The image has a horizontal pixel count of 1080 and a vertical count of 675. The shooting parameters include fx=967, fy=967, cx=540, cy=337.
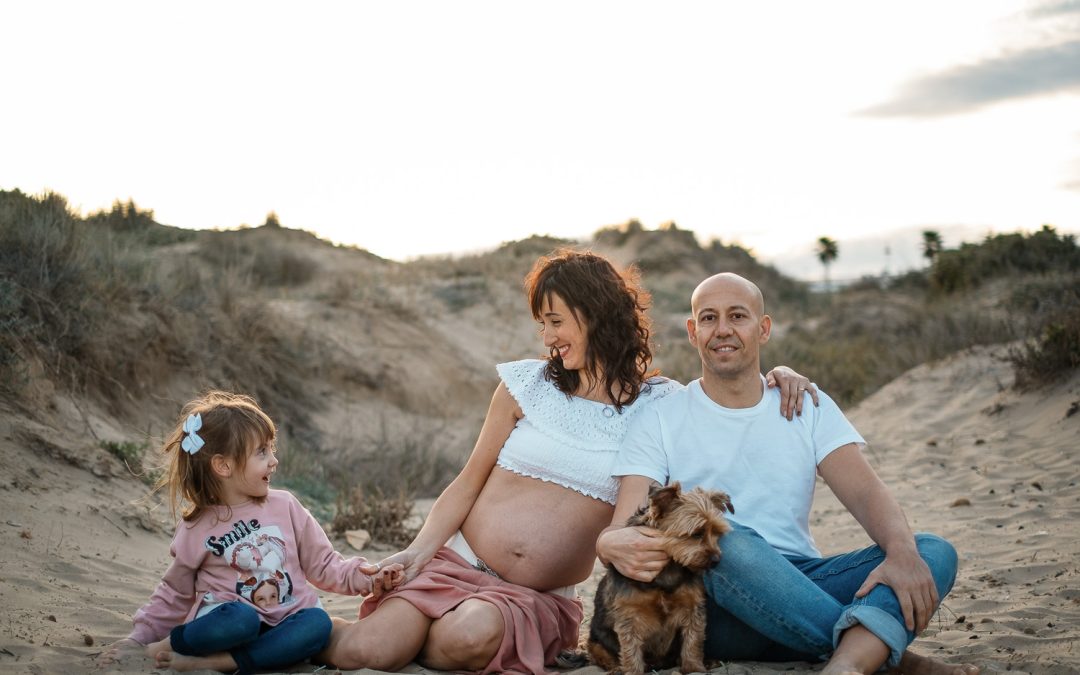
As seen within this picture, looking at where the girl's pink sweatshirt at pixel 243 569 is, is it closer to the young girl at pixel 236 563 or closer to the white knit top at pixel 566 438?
the young girl at pixel 236 563

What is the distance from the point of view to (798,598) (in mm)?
3998

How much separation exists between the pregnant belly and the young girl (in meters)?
0.46

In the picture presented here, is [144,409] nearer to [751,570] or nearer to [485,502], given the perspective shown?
[485,502]

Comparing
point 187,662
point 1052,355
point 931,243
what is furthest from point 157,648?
point 931,243

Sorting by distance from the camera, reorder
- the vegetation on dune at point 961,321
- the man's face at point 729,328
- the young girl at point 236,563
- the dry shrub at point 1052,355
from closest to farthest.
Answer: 1. the young girl at point 236,563
2. the man's face at point 729,328
3. the dry shrub at point 1052,355
4. the vegetation on dune at point 961,321

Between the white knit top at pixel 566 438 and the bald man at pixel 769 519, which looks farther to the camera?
the white knit top at pixel 566 438

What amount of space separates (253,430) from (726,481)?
2.12 meters

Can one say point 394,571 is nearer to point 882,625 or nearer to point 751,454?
point 751,454

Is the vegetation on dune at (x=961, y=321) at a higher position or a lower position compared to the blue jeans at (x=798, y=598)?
higher

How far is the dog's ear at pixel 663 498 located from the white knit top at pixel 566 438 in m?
0.70

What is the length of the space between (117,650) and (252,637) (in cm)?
58

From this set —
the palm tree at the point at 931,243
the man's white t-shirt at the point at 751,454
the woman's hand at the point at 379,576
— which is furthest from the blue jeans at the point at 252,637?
the palm tree at the point at 931,243

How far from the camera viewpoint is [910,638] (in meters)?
3.95

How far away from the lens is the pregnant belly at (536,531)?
4496 mm
